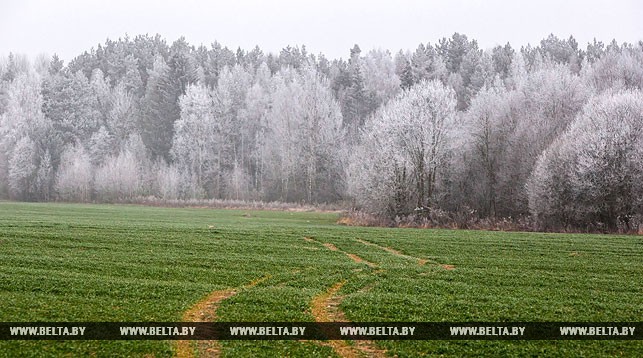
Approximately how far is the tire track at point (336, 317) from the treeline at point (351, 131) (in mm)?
36279

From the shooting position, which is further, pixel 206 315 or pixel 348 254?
pixel 348 254

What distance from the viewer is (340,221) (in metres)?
58.7

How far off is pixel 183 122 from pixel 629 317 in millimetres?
94171

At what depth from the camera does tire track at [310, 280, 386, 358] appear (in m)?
14.5

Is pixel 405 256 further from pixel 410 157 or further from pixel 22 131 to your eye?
A: pixel 22 131

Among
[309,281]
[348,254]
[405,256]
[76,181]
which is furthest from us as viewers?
[76,181]

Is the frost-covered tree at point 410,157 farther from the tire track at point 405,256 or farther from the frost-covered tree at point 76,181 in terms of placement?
the frost-covered tree at point 76,181

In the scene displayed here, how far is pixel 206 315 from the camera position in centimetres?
1772

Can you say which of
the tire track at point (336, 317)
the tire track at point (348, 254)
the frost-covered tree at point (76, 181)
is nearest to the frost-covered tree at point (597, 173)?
the tire track at point (348, 254)

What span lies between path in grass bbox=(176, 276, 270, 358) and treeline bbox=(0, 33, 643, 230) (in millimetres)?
38648

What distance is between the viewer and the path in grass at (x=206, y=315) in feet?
46.7

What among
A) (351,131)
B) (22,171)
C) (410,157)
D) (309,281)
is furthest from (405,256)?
(22,171)

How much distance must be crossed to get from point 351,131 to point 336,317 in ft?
274

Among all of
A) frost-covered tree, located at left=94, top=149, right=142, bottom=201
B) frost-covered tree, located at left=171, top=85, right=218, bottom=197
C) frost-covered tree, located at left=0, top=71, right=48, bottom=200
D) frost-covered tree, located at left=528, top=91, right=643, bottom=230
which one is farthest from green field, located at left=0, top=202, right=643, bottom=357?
frost-covered tree, located at left=0, top=71, right=48, bottom=200
